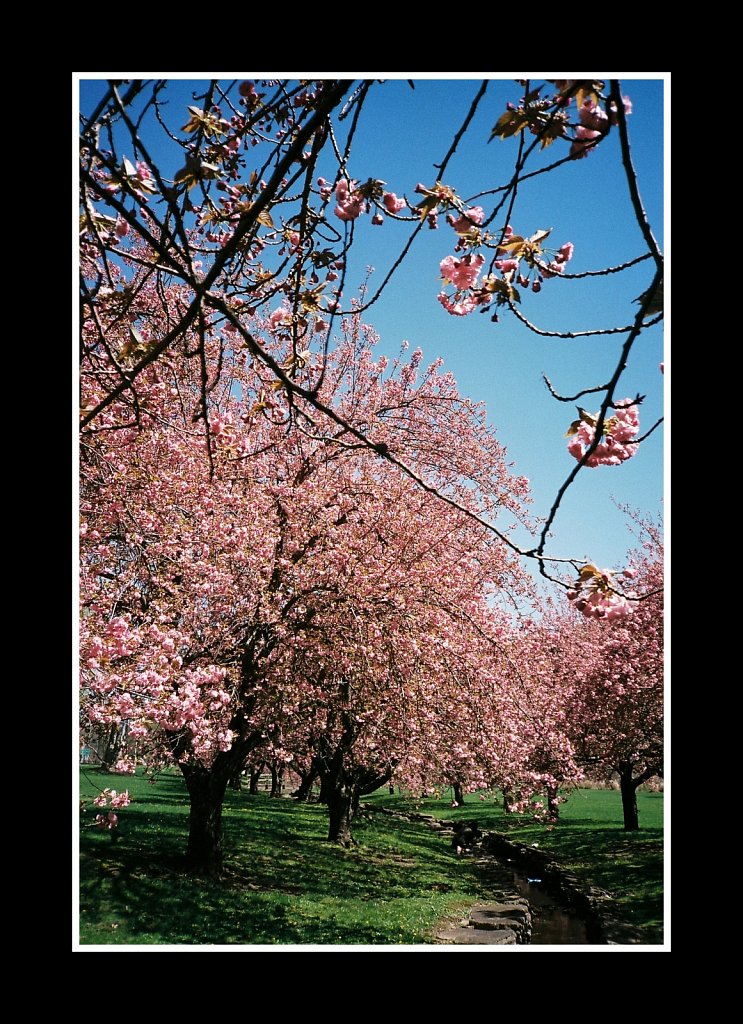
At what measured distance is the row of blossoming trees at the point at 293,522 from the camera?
5.87ft

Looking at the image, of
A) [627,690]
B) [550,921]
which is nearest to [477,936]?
[550,921]

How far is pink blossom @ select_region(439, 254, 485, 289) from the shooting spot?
165 cm

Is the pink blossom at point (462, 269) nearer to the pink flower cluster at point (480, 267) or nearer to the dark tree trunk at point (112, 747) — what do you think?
the pink flower cluster at point (480, 267)

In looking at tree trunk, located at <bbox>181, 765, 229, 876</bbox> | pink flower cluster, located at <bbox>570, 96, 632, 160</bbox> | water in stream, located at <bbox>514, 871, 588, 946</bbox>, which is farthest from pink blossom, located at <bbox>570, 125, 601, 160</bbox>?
water in stream, located at <bbox>514, 871, 588, 946</bbox>

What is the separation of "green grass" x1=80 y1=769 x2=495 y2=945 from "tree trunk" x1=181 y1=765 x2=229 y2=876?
0.19 m

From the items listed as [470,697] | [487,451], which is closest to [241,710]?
[470,697]

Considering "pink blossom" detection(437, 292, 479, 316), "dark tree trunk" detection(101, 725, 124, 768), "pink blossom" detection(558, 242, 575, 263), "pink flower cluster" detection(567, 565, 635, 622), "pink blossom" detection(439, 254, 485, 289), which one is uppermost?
"pink blossom" detection(558, 242, 575, 263)

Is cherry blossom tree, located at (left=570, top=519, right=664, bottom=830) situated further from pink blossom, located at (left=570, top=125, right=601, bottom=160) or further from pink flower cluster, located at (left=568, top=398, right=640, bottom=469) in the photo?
pink blossom, located at (left=570, top=125, right=601, bottom=160)

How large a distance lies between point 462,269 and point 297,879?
7.36 meters

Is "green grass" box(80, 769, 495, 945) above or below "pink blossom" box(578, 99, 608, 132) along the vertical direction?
below

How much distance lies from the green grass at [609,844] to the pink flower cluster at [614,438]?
3775 mm

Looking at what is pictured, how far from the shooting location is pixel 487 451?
769 cm

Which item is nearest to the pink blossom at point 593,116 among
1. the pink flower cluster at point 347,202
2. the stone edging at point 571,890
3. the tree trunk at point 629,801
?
the pink flower cluster at point 347,202
